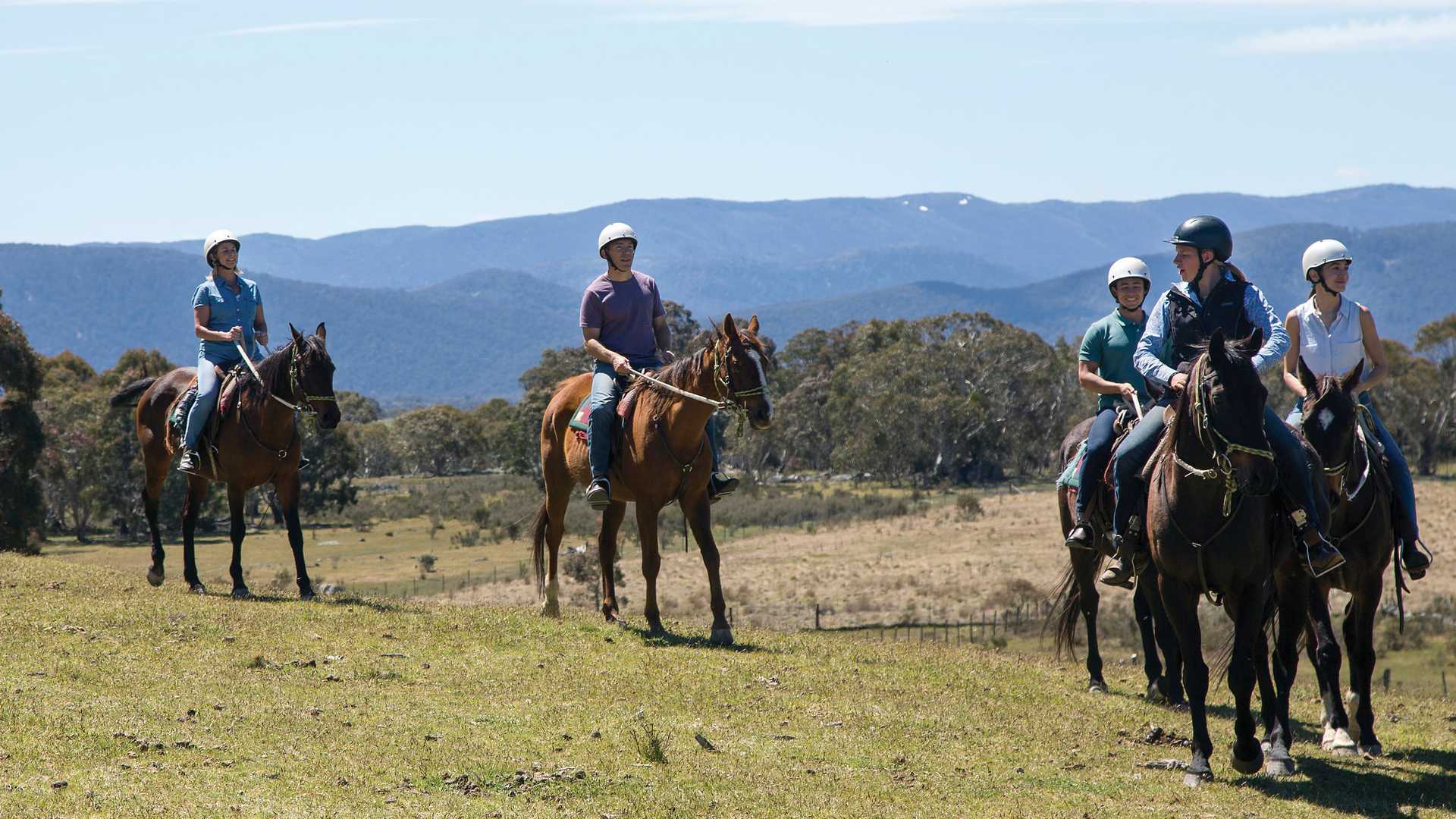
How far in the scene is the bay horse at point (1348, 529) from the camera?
33.4 feet

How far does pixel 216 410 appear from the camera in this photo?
589 inches

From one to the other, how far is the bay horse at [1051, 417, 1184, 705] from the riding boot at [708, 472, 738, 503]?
2.97 m

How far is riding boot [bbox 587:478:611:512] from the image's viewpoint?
1290 centimetres

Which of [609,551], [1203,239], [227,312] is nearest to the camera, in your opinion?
[1203,239]

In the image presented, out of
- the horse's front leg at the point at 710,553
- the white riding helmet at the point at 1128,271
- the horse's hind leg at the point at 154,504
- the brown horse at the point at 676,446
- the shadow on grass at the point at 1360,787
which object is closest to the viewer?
the shadow on grass at the point at 1360,787

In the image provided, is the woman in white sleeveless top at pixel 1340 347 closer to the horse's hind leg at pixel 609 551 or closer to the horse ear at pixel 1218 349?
the horse ear at pixel 1218 349

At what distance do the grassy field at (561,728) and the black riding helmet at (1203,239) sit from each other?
3.42 metres

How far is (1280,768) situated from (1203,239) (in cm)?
352

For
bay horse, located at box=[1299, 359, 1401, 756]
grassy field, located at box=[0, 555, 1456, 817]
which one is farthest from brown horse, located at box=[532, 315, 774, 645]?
bay horse, located at box=[1299, 359, 1401, 756]

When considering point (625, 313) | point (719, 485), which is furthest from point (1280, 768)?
point (625, 313)

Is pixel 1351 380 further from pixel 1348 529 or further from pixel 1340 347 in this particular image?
pixel 1348 529

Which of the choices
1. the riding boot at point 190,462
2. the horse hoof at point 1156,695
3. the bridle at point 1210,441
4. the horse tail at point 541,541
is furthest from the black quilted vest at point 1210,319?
the riding boot at point 190,462

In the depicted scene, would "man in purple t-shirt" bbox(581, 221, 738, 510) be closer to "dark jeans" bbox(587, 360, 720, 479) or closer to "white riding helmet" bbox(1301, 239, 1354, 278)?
"dark jeans" bbox(587, 360, 720, 479)

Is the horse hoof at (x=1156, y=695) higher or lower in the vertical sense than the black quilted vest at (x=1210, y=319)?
lower
